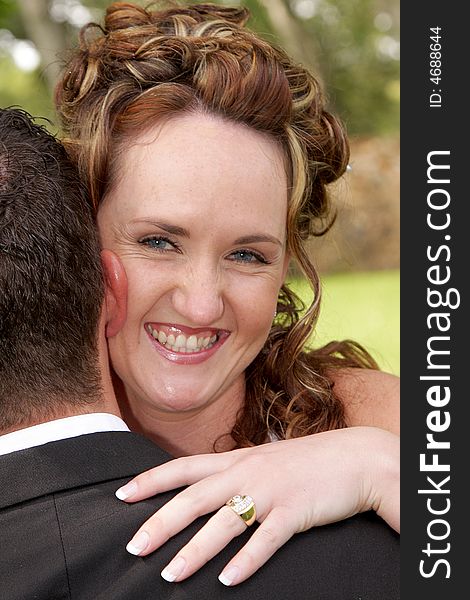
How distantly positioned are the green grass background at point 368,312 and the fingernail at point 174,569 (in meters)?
7.43

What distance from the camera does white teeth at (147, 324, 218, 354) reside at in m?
3.17

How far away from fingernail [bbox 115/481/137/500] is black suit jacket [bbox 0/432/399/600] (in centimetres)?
2

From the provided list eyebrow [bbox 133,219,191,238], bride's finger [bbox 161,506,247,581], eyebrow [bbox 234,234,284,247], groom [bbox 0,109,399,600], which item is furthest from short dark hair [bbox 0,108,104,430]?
eyebrow [bbox 234,234,284,247]

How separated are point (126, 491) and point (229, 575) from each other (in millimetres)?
282

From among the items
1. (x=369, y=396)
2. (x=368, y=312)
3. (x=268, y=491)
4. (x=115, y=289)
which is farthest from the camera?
(x=368, y=312)

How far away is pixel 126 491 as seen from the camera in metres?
2.12

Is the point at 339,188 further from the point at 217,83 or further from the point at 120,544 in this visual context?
the point at 120,544

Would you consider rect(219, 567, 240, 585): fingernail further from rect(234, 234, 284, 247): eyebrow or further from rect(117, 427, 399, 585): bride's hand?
rect(234, 234, 284, 247): eyebrow

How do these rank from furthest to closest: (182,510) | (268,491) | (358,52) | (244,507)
→ 1. (358,52)
2. (268,491)
3. (244,507)
4. (182,510)

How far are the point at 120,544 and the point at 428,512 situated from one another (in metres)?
0.89

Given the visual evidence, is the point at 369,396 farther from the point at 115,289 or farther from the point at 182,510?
the point at 182,510

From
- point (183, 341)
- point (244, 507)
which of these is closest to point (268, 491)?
point (244, 507)

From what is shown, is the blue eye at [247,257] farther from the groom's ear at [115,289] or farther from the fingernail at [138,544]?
the fingernail at [138,544]

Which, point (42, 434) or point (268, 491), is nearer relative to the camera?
point (42, 434)
